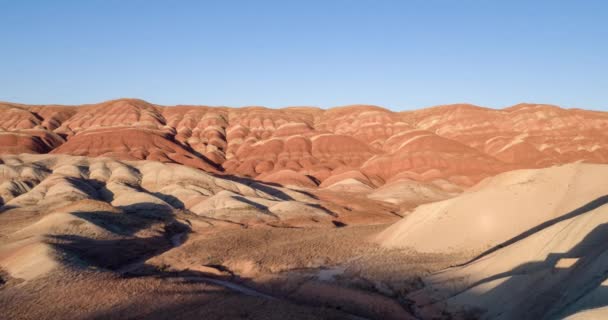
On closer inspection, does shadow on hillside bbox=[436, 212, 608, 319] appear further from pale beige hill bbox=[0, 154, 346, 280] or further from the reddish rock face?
the reddish rock face

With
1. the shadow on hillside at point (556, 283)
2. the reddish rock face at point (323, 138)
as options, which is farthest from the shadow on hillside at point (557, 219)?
the reddish rock face at point (323, 138)

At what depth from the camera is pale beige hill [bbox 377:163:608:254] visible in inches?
1211

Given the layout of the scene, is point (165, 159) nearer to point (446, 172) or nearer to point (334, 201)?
point (334, 201)

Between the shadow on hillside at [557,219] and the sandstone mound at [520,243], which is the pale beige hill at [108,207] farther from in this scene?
the shadow on hillside at [557,219]

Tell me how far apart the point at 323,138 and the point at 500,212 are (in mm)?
93385

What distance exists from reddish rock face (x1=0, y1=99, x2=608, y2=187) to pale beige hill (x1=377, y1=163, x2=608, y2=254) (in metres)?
53.1

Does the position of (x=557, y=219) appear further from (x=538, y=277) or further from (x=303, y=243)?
(x=303, y=243)

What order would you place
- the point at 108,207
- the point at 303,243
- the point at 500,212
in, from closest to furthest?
the point at 500,212 → the point at 303,243 → the point at 108,207

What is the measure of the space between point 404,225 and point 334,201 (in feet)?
108

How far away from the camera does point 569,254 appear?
2050 centimetres

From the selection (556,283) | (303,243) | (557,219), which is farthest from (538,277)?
(303,243)

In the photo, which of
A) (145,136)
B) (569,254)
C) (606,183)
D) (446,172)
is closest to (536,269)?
(569,254)

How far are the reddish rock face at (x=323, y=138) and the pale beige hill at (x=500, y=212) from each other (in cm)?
5309

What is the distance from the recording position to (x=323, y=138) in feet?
410
